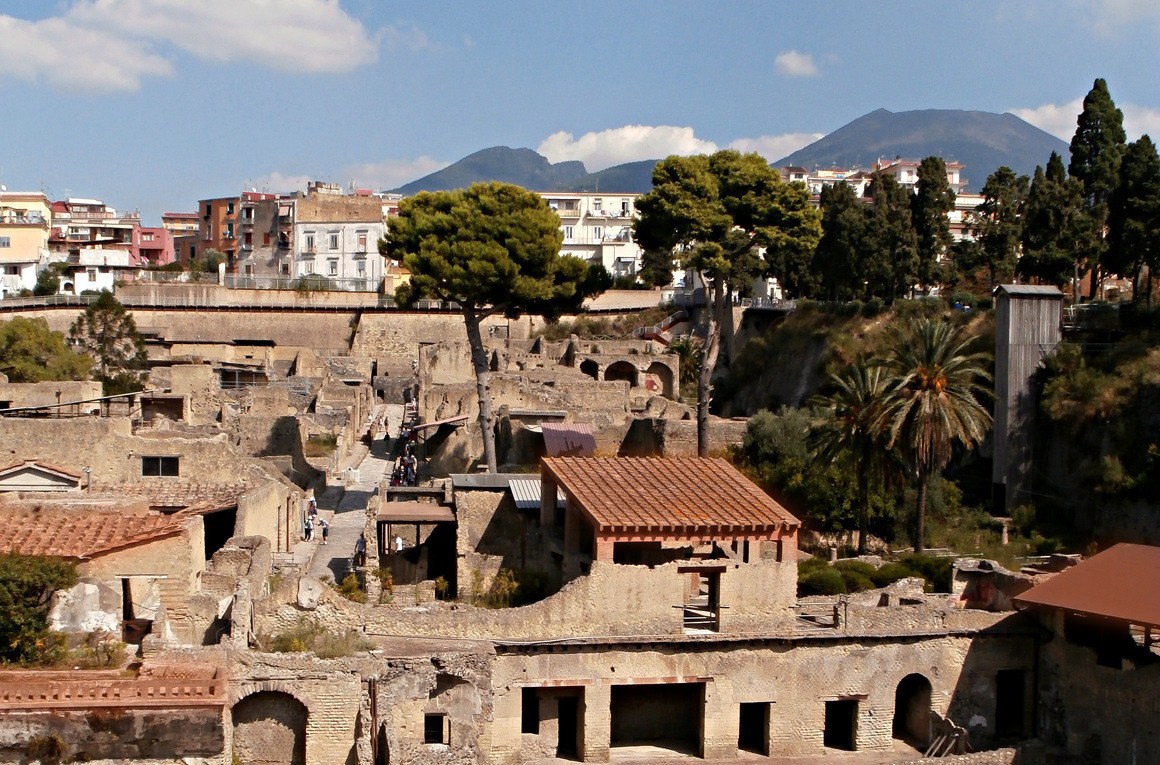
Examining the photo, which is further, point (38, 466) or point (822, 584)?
point (38, 466)

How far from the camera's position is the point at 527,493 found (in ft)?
102

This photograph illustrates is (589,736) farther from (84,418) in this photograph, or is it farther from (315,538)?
(84,418)

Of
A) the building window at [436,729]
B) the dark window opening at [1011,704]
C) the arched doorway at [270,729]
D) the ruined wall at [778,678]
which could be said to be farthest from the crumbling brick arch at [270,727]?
the dark window opening at [1011,704]

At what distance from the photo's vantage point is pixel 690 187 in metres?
40.4

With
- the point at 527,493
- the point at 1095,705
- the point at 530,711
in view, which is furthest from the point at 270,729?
the point at 1095,705

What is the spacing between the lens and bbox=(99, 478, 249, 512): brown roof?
2997 centimetres

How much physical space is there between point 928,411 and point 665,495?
8.40m

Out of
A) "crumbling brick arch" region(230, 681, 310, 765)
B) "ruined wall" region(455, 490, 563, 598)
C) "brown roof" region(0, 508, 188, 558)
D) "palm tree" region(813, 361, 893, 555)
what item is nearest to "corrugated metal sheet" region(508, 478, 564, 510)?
"ruined wall" region(455, 490, 563, 598)

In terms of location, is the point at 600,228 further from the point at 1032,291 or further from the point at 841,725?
the point at 841,725

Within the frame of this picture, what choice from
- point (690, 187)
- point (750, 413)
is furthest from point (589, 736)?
point (750, 413)

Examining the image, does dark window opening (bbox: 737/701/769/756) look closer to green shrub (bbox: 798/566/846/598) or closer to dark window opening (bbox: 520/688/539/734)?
green shrub (bbox: 798/566/846/598)

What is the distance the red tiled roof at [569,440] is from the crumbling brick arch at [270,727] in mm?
15296

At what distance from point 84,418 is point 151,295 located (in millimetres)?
46714

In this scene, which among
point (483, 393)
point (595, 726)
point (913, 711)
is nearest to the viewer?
point (595, 726)
